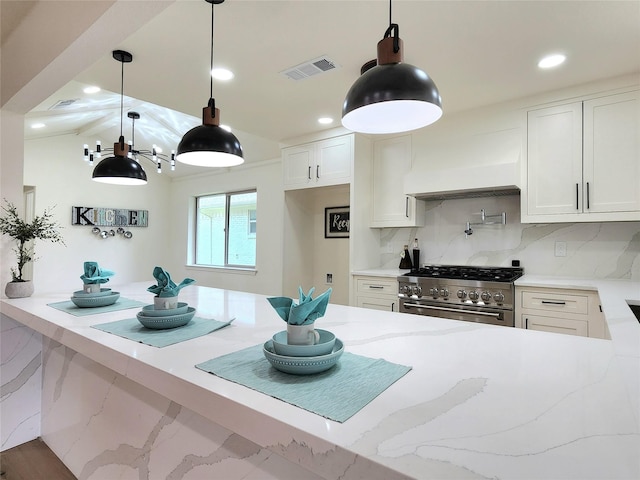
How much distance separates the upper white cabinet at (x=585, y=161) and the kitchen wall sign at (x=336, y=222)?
1989 mm

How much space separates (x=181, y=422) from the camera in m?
1.25

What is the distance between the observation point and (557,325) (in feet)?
8.36

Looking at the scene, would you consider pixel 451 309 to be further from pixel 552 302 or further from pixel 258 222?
pixel 258 222

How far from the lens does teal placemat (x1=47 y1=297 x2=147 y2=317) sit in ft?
5.75

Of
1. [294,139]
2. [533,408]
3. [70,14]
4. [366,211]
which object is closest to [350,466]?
[533,408]

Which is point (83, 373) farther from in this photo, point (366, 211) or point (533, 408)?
point (366, 211)

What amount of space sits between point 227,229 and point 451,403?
5.48m

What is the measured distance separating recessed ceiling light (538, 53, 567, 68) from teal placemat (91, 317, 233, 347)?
98.3 inches

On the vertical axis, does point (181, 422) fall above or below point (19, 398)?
above

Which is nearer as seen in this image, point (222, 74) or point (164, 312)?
point (164, 312)

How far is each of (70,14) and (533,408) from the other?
91.6 inches

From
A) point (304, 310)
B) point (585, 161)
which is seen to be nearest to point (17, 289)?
point (304, 310)

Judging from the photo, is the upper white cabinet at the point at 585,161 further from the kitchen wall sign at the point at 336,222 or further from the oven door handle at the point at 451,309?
the kitchen wall sign at the point at 336,222

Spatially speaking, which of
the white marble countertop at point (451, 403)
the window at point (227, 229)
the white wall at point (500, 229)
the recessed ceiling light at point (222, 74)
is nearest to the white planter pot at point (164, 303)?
the white marble countertop at point (451, 403)
